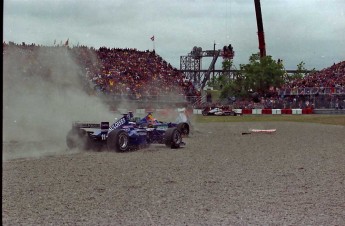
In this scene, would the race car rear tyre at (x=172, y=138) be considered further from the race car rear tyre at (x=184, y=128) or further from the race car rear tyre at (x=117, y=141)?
the race car rear tyre at (x=184, y=128)

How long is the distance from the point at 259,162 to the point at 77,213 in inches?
258

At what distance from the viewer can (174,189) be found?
802cm

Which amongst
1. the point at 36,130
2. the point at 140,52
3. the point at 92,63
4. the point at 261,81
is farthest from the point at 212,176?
the point at 261,81

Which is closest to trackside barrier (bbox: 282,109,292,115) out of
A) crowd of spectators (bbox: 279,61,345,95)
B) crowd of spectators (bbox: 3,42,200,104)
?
crowd of spectators (bbox: 279,61,345,95)

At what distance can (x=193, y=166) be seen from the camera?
11.1 m

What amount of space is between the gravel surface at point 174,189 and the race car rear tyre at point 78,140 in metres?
0.82

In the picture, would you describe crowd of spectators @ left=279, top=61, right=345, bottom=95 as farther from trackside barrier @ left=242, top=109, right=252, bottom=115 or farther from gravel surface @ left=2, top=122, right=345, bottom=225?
gravel surface @ left=2, top=122, right=345, bottom=225

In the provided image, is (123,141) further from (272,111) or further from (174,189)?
(272,111)

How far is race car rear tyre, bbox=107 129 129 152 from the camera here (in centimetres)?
1408

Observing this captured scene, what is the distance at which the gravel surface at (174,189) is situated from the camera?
238 inches

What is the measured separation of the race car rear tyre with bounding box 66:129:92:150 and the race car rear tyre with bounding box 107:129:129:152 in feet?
2.48

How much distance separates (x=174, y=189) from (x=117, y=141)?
6.27 m

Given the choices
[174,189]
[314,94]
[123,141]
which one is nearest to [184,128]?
[123,141]

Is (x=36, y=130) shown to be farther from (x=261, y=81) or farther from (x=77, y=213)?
(x=261, y=81)
